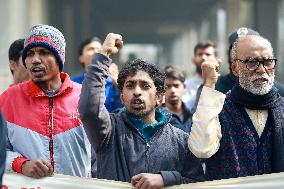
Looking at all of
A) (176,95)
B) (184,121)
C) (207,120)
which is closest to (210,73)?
(207,120)

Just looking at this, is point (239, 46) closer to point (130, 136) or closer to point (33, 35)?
point (130, 136)

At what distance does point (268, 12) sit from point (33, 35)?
18.2 m

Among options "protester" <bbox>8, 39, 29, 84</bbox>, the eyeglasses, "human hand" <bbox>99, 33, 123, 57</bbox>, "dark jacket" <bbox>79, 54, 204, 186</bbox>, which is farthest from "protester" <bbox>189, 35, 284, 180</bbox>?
"protester" <bbox>8, 39, 29, 84</bbox>

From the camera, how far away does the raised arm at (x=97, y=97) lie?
362 cm

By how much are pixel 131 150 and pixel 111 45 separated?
0.56 metres

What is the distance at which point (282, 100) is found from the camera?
398cm

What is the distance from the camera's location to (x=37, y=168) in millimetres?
3932

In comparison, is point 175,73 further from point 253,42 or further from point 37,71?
point 253,42

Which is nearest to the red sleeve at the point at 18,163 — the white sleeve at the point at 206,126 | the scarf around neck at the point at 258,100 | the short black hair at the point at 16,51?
the white sleeve at the point at 206,126

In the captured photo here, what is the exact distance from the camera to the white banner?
3.83m

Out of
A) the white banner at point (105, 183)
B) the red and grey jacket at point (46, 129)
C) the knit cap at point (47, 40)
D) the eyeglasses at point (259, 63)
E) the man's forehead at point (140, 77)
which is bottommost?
the white banner at point (105, 183)

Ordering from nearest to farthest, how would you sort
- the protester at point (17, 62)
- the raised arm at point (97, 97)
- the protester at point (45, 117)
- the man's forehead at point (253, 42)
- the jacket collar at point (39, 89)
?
the raised arm at point (97, 97)
the man's forehead at point (253, 42)
the protester at point (45, 117)
the jacket collar at point (39, 89)
the protester at point (17, 62)

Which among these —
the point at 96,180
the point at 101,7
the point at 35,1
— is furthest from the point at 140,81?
the point at 101,7

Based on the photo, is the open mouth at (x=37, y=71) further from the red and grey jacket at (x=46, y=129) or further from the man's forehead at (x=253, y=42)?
the man's forehead at (x=253, y=42)
